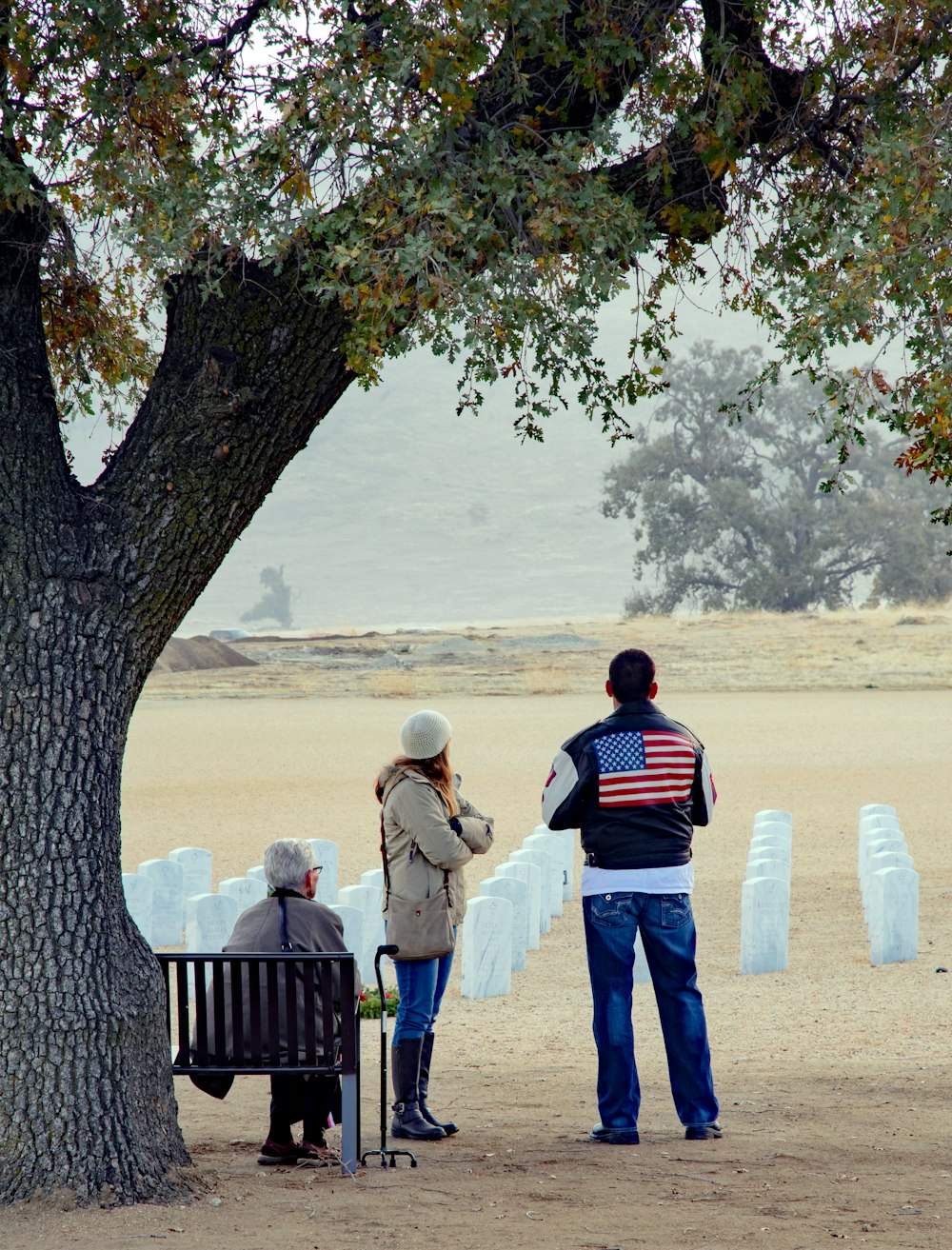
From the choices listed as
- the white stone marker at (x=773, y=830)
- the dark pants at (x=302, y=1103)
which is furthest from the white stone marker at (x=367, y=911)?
the white stone marker at (x=773, y=830)

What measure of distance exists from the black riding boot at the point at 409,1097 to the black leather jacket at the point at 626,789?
1003 mm

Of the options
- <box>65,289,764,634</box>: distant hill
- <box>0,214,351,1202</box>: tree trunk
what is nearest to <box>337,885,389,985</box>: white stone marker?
<box>0,214,351,1202</box>: tree trunk

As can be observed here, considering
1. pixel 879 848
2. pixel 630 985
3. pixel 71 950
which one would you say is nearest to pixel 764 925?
pixel 879 848

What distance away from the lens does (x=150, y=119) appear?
226 inches

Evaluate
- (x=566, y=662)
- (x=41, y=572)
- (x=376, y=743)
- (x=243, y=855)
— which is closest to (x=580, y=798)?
(x=41, y=572)

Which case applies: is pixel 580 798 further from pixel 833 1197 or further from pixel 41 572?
pixel 41 572

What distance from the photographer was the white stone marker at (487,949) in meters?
7.96

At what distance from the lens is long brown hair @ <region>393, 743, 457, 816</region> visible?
5465 millimetres

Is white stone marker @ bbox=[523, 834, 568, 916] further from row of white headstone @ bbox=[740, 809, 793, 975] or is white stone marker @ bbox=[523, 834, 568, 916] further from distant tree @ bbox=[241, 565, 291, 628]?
distant tree @ bbox=[241, 565, 291, 628]

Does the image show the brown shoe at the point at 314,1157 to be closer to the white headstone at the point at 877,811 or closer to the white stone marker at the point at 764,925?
the white stone marker at the point at 764,925

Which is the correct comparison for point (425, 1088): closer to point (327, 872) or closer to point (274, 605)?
point (327, 872)

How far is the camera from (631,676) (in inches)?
213

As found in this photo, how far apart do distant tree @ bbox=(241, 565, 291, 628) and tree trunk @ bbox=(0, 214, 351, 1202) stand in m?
92.3

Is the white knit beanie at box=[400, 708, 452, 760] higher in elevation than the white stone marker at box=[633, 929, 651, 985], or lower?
higher
